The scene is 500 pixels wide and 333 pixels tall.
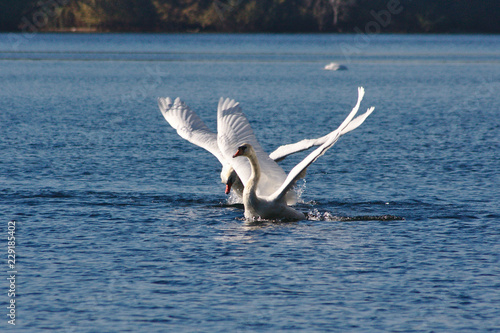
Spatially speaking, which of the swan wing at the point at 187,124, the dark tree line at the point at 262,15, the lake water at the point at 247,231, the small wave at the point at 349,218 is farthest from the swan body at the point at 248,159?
the dark tree line at the point at 262,15

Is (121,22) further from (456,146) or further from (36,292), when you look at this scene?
(36,292)

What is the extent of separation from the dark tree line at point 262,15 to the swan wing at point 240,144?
124181 millimetres

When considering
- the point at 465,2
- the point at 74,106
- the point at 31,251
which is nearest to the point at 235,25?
the point at 465,2

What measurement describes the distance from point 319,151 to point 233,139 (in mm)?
4779

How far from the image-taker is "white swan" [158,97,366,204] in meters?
20.3

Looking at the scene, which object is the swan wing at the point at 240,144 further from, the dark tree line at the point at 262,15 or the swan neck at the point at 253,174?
the dark tree line at the point at 262,15

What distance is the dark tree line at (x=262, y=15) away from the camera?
149875 mm

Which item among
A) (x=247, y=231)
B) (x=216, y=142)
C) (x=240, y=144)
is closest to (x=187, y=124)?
(x=216, y=142)

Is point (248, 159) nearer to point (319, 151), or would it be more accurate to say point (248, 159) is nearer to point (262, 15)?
point (319, 151)

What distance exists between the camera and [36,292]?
45.1ft

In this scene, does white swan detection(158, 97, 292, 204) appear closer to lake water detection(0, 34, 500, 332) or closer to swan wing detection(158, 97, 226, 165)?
swan wing detection(158, 97, 226, 165)

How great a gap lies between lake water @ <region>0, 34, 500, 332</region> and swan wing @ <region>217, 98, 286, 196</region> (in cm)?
105

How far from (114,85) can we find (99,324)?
52.1 metres

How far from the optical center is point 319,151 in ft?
54.8
